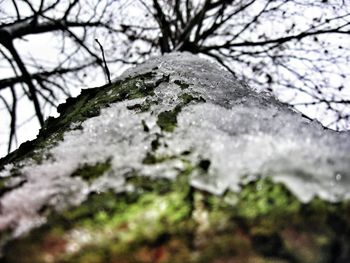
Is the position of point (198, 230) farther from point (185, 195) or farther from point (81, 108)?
point (81, 108)

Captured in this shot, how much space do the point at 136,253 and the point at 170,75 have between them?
4.12 ft

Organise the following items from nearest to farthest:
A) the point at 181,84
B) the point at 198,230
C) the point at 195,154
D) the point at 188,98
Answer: the point at 198,230 < the point at 195,154 < the point at 188,98 < the point at 181,84

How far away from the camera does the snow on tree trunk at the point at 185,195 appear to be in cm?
53

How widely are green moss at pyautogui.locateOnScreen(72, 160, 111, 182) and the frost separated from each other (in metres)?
0.01

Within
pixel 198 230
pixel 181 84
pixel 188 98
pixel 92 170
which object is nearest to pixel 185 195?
pixel 198 230

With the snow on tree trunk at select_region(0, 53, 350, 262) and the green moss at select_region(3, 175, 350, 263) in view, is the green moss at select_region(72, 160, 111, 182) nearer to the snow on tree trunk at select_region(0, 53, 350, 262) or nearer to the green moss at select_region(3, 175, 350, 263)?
the snow on tree trunk at select_region(0, 53, 350, 262)

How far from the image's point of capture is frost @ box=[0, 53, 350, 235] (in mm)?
645

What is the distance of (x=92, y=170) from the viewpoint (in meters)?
0.82

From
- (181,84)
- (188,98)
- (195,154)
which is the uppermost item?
(181,84)

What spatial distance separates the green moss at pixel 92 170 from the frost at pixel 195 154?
0.05ft

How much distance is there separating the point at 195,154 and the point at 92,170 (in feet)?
0.87

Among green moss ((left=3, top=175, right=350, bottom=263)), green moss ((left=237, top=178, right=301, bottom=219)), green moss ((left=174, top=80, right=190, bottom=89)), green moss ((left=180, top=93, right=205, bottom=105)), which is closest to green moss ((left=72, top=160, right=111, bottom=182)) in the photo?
green moss ((left=3, top=175, right=350, bottom=263))

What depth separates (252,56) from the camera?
15.2 feet

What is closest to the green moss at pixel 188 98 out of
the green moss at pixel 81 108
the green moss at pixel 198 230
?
the green moss at pixel 81 108
